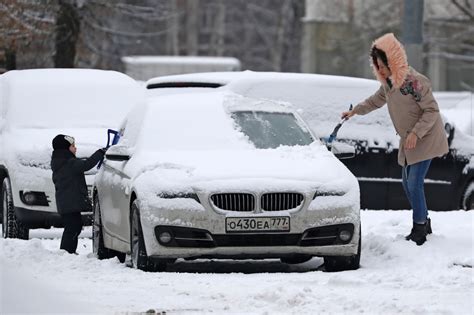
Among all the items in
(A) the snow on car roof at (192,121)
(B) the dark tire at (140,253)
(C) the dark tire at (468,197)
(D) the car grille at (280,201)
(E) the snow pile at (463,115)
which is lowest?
(E) the snow pile at (463,115)

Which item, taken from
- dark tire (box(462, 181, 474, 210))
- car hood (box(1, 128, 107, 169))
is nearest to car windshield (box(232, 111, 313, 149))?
car hood (box(1, 128, 107, 169))

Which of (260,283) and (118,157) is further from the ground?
(118,157)

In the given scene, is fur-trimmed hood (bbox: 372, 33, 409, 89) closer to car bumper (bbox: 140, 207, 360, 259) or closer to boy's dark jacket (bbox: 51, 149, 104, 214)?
car bumper (bbox: 140, 207, 360, 259)

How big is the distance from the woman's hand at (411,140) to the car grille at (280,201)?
1.35m

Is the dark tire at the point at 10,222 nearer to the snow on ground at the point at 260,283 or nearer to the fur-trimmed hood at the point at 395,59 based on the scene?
the snow on ground at the point at 260,283

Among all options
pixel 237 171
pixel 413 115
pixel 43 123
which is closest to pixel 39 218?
pixel 43 123

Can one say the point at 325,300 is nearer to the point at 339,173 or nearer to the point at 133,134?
the point at 339,173

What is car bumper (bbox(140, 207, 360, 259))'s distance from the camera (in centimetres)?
1061

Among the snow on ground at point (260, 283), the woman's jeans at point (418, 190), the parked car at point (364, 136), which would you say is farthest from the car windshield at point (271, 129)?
the parked car at point (364, 136)

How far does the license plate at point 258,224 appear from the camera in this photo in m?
10.6

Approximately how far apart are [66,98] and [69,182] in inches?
130

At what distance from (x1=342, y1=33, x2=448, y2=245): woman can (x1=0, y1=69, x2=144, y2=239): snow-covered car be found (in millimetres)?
3457

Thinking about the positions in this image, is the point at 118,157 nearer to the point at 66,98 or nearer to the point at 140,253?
the point at 140,253

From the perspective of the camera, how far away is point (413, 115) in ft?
39.3
